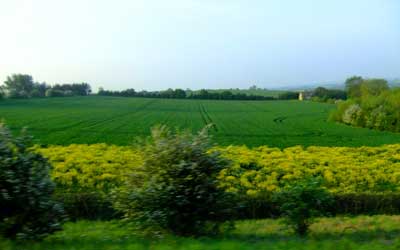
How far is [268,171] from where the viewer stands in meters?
22.9

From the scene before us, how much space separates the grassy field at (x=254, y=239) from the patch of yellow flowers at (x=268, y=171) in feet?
14.7

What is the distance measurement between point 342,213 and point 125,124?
4376cm

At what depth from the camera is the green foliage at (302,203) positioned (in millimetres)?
10258

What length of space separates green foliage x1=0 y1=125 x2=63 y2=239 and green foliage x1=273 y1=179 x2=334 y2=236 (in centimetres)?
488

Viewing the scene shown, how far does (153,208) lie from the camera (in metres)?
9.48

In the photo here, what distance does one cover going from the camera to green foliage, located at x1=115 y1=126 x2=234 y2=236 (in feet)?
30.9

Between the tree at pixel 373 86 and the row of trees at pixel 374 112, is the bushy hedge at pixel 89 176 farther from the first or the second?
the tree at pixel 373 86

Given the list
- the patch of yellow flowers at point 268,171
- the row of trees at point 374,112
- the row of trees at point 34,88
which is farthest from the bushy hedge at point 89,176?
the row of trees at point 34,88

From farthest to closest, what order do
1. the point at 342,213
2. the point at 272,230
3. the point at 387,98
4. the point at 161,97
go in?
the point at 161,97 < the point at 387,98 < the point at 342,213 < the point at 272,230

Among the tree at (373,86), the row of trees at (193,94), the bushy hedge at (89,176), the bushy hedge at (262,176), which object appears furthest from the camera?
the row of trees at (193,94)

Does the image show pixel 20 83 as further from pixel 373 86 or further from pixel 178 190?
pixel 178 190

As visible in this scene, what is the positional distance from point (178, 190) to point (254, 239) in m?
1.78

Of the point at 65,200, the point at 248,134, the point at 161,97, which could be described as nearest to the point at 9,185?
the point at 65,200

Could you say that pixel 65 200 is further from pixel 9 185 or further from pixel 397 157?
pixel 397 157
